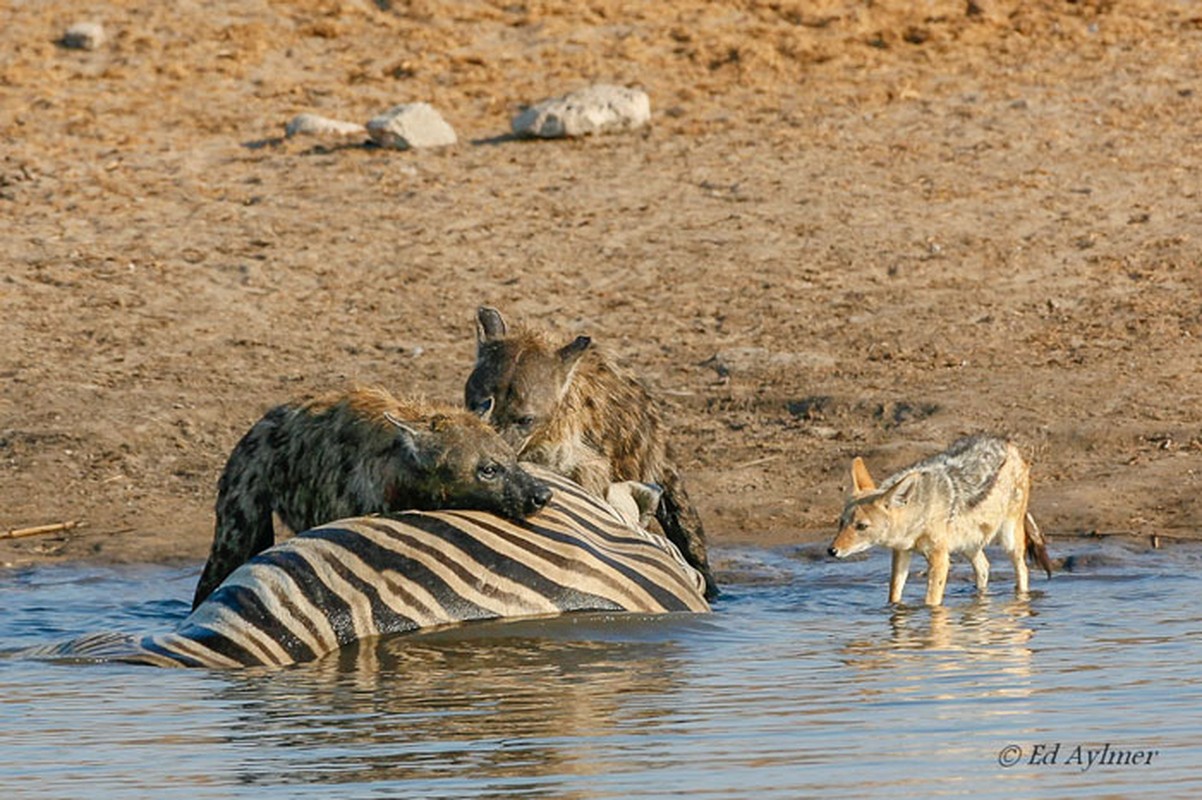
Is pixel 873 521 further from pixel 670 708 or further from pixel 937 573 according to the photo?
pixel 670 708

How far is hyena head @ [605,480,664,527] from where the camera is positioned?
973cm

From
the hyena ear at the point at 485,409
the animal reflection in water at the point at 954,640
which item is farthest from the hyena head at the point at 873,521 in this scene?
the hyena ear at the point at 485,409

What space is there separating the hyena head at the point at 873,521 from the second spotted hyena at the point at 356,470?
167 cm

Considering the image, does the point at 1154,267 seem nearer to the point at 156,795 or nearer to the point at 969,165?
the point at 969,165

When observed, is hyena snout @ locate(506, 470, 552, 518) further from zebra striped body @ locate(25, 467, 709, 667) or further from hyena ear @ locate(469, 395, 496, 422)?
hyena ear @ locate(469, 395, 496, 422)

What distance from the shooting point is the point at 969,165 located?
15562 millimetres

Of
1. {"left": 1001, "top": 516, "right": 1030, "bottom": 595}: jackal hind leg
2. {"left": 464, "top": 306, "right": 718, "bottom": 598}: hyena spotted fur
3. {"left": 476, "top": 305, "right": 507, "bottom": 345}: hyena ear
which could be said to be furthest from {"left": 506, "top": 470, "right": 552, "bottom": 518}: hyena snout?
{"left": 1001, "top": 516, "right": 1030, "bottom": 595}: jackal hind leg

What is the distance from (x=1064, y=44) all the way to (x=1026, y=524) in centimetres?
796

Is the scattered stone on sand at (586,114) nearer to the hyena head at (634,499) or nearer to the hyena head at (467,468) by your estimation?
the hyena head at (634,499)

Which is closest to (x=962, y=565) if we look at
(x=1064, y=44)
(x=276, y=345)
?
(x=276, y=345)

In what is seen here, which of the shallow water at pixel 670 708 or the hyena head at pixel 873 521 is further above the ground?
the hyena head at pixel 873 521

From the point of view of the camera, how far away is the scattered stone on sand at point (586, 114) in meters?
16.1

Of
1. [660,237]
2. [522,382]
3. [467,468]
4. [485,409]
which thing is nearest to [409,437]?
[467,468]

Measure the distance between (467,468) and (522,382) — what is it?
119 centimetres
